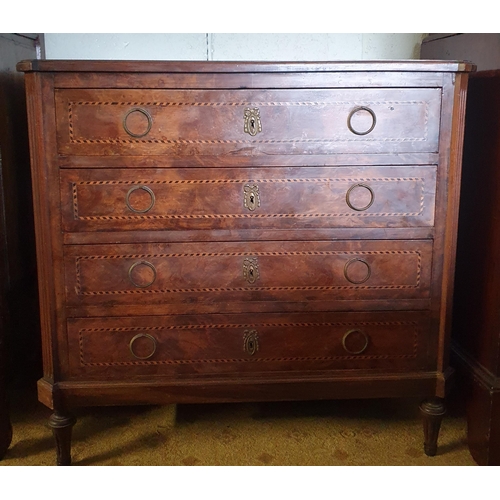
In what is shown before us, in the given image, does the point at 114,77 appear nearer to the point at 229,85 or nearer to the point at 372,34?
the point at 229,85

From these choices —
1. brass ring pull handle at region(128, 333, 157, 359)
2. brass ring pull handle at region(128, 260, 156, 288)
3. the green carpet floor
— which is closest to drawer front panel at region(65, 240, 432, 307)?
brass ring pull handle at region(128, 260, 156, 288)

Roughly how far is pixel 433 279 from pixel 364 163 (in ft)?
1.38

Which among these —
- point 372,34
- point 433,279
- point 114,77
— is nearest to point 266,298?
point 433,279

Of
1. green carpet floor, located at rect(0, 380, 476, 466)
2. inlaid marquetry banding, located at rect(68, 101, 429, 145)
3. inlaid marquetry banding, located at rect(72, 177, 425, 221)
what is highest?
inlaid marquetry banding, located at rect(68, 101, 429, 145)

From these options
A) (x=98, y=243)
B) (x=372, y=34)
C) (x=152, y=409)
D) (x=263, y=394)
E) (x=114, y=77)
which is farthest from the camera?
(x=372, y=34)

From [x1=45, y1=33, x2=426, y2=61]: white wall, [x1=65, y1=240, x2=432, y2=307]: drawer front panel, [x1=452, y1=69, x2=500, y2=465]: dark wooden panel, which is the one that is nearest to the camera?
[x1=65, y1=240, x2=432, y2=307]: drawer front panel

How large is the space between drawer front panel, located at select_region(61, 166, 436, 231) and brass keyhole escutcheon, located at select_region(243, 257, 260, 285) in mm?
107

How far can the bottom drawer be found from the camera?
1771mm

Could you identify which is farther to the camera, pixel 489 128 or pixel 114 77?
pixel 489 128

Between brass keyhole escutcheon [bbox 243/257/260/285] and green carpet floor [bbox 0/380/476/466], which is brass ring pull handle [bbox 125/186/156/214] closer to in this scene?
brass keyhole escutcheon [bbox 243/257/260/285]

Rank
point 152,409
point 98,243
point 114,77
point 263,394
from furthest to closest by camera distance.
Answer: point 152,409, point 263,394, point 98,243, point 114,77

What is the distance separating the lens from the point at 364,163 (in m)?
1.69

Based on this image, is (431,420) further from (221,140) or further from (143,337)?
(221,140)

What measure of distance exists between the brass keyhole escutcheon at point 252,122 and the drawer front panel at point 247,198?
0.11 metres
